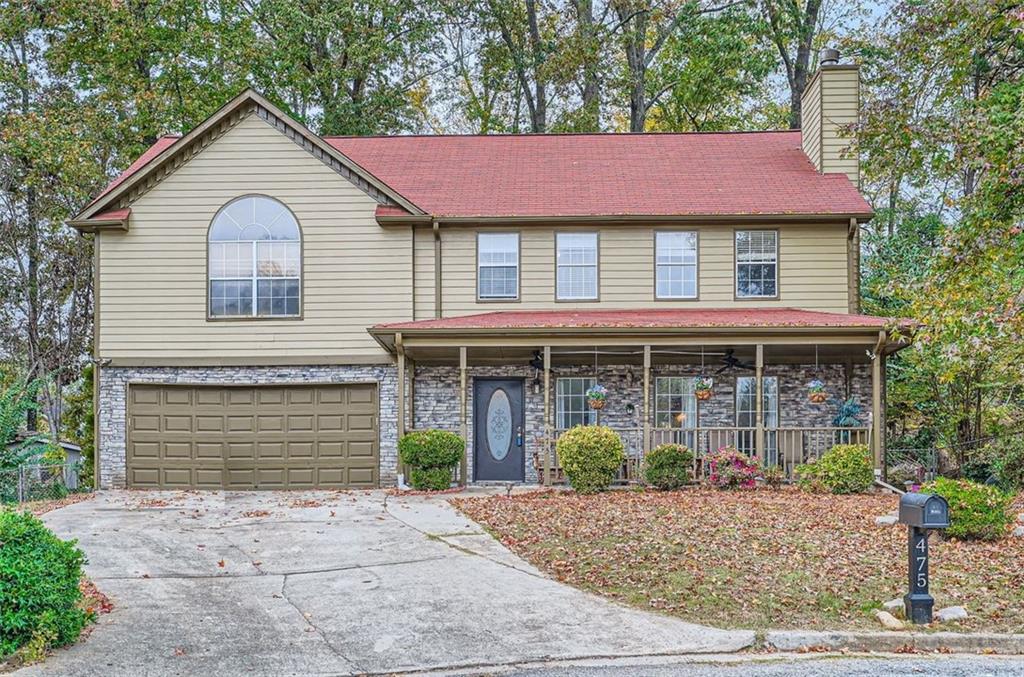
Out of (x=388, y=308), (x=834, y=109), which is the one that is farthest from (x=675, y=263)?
(x=388, y=308)

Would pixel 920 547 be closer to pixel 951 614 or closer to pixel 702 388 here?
pixel 951 614

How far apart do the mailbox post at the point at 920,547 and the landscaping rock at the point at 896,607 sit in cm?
11

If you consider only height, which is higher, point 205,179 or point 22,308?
point 205,179

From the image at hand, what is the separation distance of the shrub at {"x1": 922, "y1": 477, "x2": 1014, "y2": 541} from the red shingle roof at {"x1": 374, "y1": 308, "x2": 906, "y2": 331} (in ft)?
15.6

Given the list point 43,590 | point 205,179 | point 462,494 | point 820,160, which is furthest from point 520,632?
point 820,160

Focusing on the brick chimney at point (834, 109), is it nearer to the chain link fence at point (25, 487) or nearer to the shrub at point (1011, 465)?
the shrub at point (1011, 465)

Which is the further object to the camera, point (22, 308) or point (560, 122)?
point (560, 122)

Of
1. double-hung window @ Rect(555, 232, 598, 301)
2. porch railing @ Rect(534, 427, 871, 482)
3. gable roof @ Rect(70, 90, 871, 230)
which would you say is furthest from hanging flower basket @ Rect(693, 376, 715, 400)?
gable roof @ Rect(70, 90, 871, 230)

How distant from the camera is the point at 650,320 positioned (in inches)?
634

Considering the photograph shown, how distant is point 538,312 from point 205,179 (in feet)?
20.5

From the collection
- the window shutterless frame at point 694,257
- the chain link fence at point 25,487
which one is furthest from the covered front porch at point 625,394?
the chain link fence at point 25,487

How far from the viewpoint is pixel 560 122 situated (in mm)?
29984

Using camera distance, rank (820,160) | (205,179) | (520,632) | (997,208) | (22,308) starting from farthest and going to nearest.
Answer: (22,308), (820,160), (205,179), (997,208), (520,632)

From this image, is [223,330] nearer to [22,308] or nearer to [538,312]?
[538,312]
